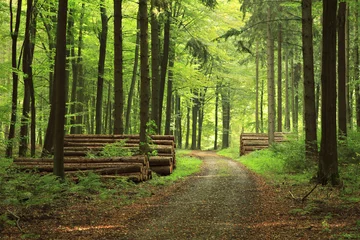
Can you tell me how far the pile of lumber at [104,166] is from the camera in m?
12.6

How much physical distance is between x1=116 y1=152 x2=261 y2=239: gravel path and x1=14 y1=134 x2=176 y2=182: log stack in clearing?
2.02 meters

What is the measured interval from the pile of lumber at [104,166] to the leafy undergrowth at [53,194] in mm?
457

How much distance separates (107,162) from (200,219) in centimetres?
645

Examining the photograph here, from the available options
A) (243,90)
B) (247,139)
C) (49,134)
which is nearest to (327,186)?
(49,134)

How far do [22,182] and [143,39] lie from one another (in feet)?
24.1


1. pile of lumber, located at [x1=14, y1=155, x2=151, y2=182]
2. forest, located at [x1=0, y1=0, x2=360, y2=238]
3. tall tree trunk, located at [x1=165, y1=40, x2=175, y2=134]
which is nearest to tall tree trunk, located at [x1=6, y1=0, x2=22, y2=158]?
forest, located at [x1=0, y1=0, x2=360, y2=238]

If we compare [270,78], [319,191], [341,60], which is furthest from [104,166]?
[270,78]

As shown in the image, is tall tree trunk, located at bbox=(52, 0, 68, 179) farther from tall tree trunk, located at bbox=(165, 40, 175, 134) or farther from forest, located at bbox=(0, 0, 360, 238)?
tall tree trunk, located at bbox=(165, 40, 175, 134)

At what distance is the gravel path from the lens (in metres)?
6.42

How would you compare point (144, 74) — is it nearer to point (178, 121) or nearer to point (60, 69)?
point (60, 69)

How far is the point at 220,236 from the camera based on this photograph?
6.21 m

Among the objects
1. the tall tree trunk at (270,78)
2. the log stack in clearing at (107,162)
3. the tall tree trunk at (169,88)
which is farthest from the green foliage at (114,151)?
the tall tree trunk at (169,88)

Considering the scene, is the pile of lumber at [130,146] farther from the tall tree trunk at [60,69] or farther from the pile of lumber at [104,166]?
the tall tree trunk at [60,69]

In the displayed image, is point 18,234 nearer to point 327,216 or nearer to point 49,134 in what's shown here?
point 327,216
